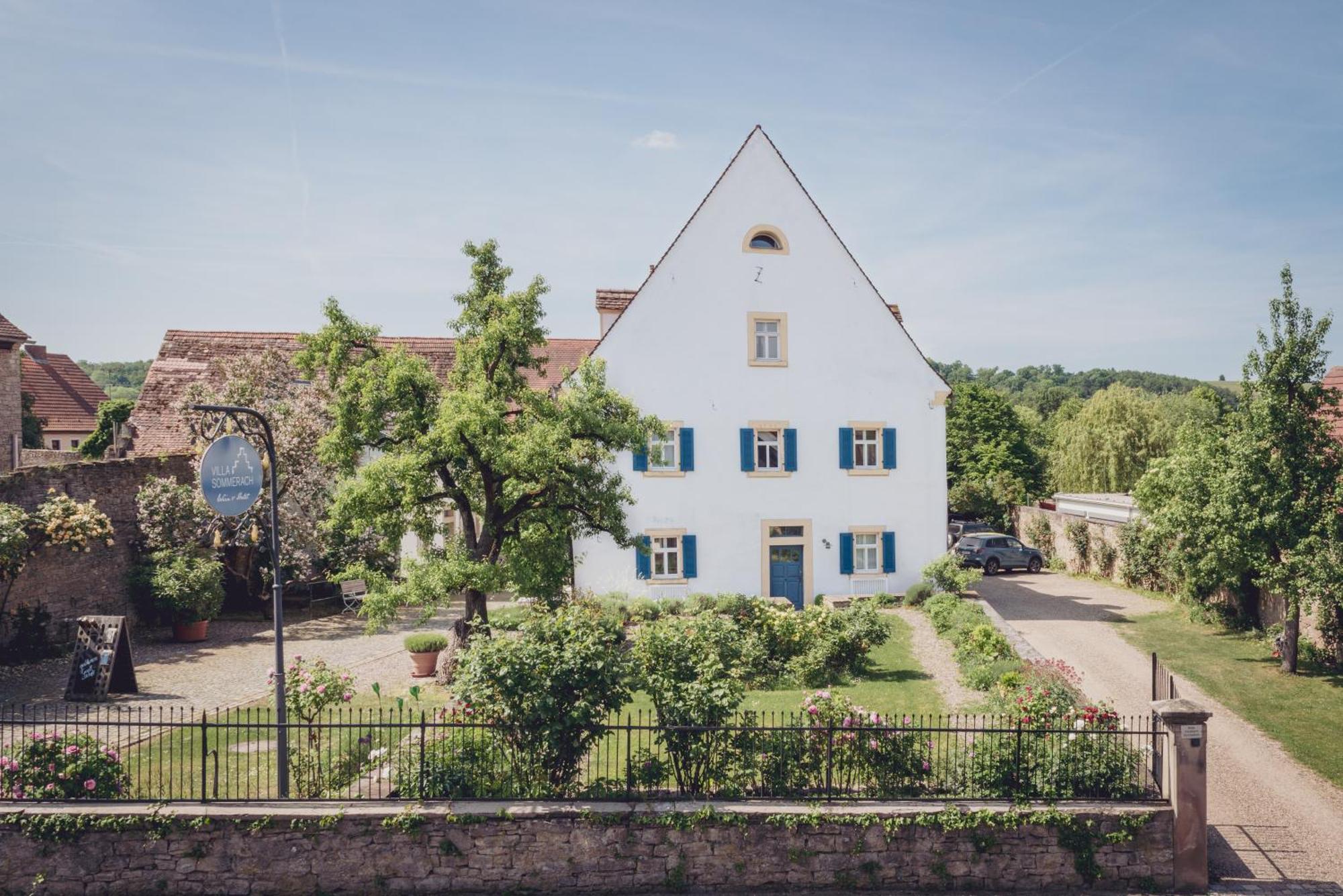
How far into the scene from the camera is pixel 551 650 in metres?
9.78

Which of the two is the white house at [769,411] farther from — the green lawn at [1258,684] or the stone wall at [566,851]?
the stone wall at [566,851]

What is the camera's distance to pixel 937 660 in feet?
57.3

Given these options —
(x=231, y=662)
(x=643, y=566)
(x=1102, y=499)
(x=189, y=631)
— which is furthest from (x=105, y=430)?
(x=1102, y=499)

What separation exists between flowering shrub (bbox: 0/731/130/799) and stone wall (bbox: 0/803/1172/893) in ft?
0.91

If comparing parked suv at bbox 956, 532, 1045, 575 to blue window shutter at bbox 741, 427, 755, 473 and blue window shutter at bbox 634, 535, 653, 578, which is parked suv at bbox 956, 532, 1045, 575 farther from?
blue window shutter at bbox 634, 535, 653, 578

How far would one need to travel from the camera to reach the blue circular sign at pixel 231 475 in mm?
9758

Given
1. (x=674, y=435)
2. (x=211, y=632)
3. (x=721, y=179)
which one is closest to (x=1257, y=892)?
(x=674, y=435)

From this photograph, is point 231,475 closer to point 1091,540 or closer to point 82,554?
point 82,554

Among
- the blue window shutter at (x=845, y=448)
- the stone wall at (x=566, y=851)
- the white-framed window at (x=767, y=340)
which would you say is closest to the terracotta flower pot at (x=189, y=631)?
the stone wall at (x=566, y=851)

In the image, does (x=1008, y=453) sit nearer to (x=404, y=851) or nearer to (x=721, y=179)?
(x=721, y=179)

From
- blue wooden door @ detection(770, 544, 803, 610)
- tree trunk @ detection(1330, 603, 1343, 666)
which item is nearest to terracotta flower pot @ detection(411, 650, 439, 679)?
blue wooden door @ detection(770, 544, 803, 610)

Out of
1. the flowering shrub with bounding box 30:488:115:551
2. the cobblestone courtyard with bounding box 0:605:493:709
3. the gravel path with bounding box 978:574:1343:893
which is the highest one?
the flowering shrub with bounding box 30:488:115:551

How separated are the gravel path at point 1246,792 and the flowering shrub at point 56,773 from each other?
1191 cm

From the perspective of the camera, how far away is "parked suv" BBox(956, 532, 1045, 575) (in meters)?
31.2
